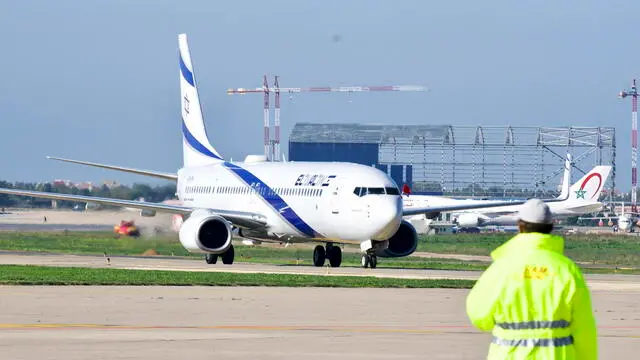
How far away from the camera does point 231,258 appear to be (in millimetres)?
44562

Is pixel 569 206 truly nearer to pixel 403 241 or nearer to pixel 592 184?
pixel 592 184

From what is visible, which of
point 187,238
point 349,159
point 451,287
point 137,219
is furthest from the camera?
point 349,159

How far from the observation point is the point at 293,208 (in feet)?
146

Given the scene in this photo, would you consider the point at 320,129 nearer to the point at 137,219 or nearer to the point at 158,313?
the point at 137,219

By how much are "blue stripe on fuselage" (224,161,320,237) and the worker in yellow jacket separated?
117 ft

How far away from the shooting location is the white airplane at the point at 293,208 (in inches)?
1622

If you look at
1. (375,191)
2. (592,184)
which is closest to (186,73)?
(375,191)

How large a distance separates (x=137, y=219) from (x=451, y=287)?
996 inches

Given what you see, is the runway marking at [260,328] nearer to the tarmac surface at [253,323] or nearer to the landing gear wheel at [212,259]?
the tarmac surface at [253,323]

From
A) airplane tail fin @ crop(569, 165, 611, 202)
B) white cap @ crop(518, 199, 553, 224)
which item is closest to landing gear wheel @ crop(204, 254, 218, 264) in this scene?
white cap @ crop(518, 199, 553, 224)

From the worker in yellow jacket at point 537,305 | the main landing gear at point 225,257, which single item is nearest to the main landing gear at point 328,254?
the main landing gear at point 225,257

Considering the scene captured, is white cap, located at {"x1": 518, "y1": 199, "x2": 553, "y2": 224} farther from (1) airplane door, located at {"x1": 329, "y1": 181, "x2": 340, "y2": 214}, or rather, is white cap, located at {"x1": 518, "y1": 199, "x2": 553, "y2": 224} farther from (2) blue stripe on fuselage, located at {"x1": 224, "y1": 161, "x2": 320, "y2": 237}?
(2) blue stripe on fuselage, located at {"x1": 224, "y1": 161, "x2": 320, "y2": 237}

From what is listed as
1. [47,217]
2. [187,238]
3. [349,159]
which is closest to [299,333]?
[187,238]

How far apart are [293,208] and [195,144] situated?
34.3ft
